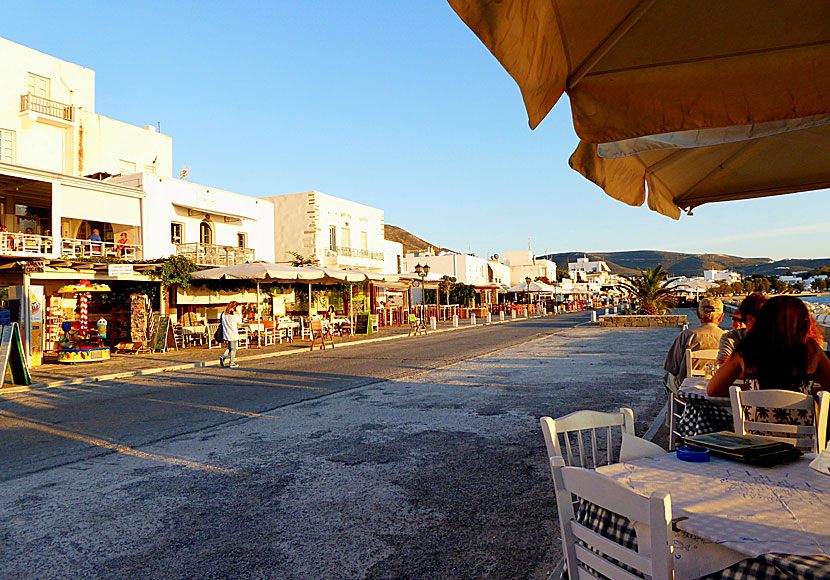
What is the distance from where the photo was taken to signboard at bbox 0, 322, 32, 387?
1109 cm

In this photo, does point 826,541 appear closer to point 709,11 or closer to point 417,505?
point 709,11

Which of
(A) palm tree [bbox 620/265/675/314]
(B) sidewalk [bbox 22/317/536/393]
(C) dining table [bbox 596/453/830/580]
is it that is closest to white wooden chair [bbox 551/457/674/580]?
(C) dining table [bbox 596/453/830/580]

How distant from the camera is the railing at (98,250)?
17.7 metres

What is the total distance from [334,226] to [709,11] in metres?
31.4

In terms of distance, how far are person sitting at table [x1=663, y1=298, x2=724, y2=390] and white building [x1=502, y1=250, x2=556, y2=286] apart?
70.9 m

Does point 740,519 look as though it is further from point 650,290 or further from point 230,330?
point 650,290

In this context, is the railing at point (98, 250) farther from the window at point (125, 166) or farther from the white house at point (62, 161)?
the window at point (125, 166)

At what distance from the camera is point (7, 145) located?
23672 mm

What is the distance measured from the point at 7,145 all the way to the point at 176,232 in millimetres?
8756

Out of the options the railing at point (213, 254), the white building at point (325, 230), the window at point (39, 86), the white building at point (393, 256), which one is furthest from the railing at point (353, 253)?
the window at point (39, 86)

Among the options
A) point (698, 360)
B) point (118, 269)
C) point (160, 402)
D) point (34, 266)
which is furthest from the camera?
point (118, 269)

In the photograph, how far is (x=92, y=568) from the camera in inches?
135

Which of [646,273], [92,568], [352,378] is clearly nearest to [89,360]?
[352,378]

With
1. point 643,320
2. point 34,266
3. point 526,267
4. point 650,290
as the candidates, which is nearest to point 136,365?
point 34,266
